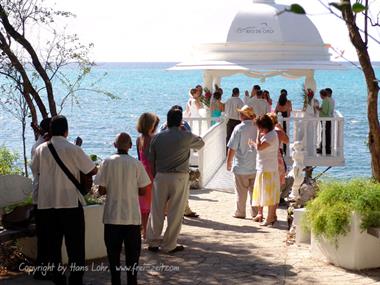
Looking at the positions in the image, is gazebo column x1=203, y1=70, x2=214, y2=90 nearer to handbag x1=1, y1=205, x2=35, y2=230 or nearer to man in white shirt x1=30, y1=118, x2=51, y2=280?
man in white shirt x1=30, y1=118, x2=51, y2=280

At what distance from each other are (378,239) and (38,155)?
144 inches

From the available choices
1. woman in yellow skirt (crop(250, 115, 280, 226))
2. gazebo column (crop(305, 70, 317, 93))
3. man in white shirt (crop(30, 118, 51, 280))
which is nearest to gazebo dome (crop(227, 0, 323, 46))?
gazebo column (crop(305, 70, 317, 93))

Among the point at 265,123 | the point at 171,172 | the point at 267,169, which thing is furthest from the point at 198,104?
the point at 171,172

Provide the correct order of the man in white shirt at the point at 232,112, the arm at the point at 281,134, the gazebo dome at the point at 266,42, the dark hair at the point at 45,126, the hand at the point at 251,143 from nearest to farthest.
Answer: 1. the dark hair at the point at 45,126
2. the hand at the point at 251,143
3. the arm at the point at 281,134
4. the man in white shirt at the point at 232,112
5. the gazebo dome at the point at 266,42

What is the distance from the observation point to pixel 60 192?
297 inches

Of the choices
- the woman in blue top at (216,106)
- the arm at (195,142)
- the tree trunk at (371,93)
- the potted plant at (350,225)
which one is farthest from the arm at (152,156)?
the woman in blue top at (216,106)

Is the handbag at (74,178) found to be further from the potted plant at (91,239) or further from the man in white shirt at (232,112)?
the man in white shirt at (232,112)

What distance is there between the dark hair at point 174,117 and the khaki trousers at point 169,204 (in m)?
0.57

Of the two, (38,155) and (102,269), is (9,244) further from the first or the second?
(38,155)

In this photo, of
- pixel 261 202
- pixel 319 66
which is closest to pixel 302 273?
pixel 261 202

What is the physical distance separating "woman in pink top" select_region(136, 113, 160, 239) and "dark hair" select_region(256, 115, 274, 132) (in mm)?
1679

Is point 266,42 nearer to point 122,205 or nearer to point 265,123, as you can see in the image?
point 265,123

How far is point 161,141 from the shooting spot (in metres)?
9.38

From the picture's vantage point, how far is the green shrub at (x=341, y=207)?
8625 mm
